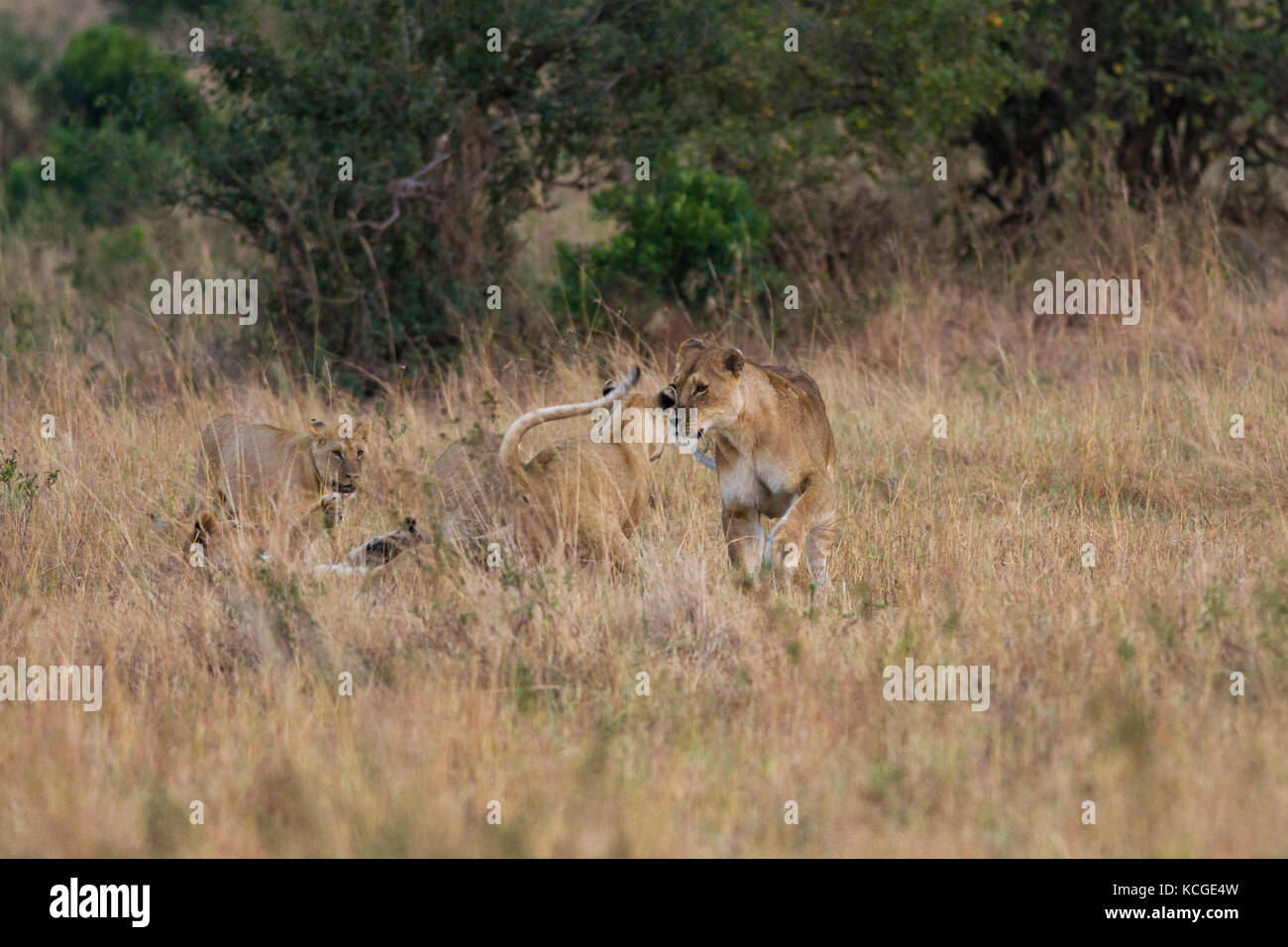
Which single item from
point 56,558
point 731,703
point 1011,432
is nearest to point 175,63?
point 56,558

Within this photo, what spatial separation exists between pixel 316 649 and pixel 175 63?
25.8 feet

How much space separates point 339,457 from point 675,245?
18.0 ft

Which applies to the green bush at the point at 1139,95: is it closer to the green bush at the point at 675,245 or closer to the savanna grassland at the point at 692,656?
the green bush at the point at 675,245

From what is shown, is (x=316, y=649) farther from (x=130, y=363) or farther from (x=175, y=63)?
(x=175, y=63)

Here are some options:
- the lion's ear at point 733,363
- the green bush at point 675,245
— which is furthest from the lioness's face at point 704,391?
the green bush at point 675,245

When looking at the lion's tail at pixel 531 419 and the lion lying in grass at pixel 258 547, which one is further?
the lion lying in grass at pixel 258 547

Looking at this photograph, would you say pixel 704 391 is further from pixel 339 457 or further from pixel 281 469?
pixel 281 469

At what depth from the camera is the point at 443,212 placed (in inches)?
496

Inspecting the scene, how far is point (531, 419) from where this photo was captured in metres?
6.60

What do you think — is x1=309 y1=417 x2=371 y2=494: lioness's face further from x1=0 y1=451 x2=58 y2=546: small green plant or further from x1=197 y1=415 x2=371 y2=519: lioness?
x1=0 y1=451 x2=58 y2=546: small green plant

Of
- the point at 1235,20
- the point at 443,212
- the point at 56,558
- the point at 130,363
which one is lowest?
the point at 56,558

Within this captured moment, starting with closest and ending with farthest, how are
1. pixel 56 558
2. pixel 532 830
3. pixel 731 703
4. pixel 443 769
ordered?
pixel 532 830, pixel 443 769, pixel 731 703, pixel 56 558

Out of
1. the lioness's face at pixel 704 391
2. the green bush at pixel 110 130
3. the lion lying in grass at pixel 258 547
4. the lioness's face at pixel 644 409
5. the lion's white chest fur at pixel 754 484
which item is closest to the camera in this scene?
the lioness's face at pixel 704 391

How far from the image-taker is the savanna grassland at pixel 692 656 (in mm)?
4609
